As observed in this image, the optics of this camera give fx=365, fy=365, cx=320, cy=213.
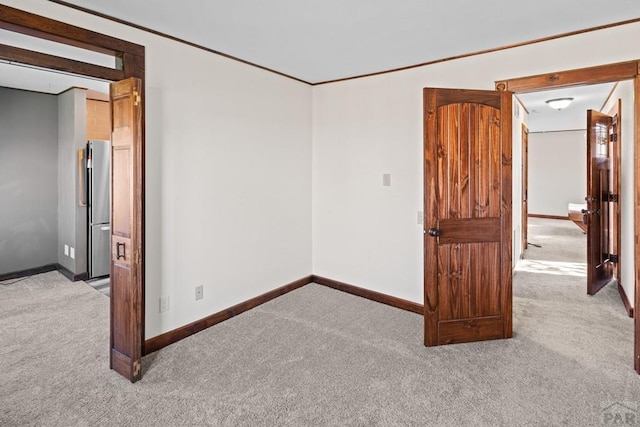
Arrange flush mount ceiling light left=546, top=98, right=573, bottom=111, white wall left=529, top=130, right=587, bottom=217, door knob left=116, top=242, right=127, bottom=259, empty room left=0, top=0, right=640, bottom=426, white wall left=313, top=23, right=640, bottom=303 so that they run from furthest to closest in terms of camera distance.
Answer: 1. white wall left=529, top=130, right=587, bottom=217
2. flush mount ceiling light left=546, top=98, right=573, bottom=111
3. white wall left=313, top=23, right=640, bottom=303
4. door knob left=116, top=242, right=127, bottom=259
5. empty room left=0, top=0, right=640, bottom=426

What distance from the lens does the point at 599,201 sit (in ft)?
13.6

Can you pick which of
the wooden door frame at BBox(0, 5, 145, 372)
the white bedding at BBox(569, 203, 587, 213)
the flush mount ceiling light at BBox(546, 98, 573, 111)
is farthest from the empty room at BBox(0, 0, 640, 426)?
the white bedding at BBox(569, 203, 587, 213)

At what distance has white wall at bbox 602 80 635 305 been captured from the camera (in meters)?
3.54

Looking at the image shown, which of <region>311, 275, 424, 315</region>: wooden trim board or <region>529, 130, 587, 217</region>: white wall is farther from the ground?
<region>529, 130, 587, 217</region>: white wall

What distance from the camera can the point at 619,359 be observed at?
2635 millimetres

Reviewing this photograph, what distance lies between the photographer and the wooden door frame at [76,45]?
2039mm

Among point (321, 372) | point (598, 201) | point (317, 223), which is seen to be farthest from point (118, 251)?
point (598, 201)

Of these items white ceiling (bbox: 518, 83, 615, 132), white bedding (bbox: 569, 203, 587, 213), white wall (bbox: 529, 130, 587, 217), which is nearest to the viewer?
white ceiling (bbox: 518, 83, 615, 132)

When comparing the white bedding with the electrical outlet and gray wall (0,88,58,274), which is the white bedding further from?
gray wall (0,88,58,274)

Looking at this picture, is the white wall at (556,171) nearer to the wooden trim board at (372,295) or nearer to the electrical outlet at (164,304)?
the wooden trim board at (372,295)

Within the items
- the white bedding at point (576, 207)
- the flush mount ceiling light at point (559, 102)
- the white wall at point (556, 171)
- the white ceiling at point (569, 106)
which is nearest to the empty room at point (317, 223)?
the white ceiling at point (569, 106)

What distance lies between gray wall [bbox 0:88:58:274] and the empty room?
0.04 metres

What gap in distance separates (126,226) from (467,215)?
2524 mm

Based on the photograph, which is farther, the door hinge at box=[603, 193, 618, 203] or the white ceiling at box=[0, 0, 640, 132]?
the door hinge at box=[603, 193, 618, 203]
